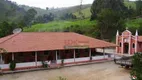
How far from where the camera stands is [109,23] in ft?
172

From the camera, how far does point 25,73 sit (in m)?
21.4

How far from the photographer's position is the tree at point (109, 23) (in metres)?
51.8

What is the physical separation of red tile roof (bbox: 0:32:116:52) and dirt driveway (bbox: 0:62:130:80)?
9.36 feet

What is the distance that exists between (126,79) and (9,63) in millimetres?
11396

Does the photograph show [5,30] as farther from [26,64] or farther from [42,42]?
[26,64]

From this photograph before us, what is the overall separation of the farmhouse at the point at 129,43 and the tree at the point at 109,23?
12.9 m

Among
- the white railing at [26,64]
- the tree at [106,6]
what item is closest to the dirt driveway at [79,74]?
the white railing at [26,64]

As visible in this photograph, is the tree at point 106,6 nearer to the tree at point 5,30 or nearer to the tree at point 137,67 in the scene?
the tree at point 5,30

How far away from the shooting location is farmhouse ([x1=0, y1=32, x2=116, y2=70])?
2295 cm

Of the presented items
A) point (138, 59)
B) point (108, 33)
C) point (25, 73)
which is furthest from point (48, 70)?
point (108, 33)

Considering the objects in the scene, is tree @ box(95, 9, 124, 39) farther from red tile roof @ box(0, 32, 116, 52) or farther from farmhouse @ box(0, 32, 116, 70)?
red tile roof @ box(0, 32, 116, 52)

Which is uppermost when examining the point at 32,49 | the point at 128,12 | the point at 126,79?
the point at 128,12

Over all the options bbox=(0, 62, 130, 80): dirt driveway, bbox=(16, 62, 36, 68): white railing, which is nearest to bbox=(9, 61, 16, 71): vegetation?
bbox=(16, 62, 36, 68): white railing

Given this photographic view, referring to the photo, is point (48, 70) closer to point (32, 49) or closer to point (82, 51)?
point (32, 49)
